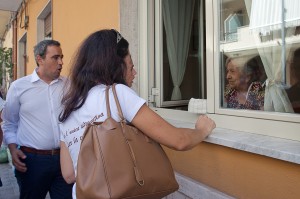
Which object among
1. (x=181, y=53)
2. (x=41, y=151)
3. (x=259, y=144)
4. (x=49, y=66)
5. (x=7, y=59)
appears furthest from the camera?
(x=7, y=59)

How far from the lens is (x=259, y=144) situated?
5.83 feet

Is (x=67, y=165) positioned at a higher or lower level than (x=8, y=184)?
higher

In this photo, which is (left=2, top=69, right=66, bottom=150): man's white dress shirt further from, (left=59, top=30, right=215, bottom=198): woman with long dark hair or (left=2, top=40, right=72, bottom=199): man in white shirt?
(left=59, top=30, right=215, bottom=198): woman with long dark hair

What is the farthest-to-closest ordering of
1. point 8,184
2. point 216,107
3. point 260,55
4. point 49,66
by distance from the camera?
point 8,184 → point 49,66 → point 216,107 → point 260,55

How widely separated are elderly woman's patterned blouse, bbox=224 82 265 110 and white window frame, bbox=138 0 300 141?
0.07 m

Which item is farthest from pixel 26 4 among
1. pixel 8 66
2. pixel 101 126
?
pixel 101 126

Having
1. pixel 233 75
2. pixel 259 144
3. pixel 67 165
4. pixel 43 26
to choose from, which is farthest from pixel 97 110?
pixel 43 26

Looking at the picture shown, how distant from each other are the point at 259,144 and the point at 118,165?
882mm

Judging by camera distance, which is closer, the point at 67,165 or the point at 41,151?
the point at 67,165

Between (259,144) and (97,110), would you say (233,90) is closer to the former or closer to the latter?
(259,144)

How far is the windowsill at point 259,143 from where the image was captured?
1612mm

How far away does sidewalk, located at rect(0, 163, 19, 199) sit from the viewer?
4.59 meters

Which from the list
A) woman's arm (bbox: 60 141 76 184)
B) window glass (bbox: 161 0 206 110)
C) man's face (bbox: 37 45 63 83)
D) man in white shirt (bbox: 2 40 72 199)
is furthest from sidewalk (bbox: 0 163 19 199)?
woman's arm (bbox: 60 141 76 184)

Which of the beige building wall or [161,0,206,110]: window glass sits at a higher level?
the beige building wall
